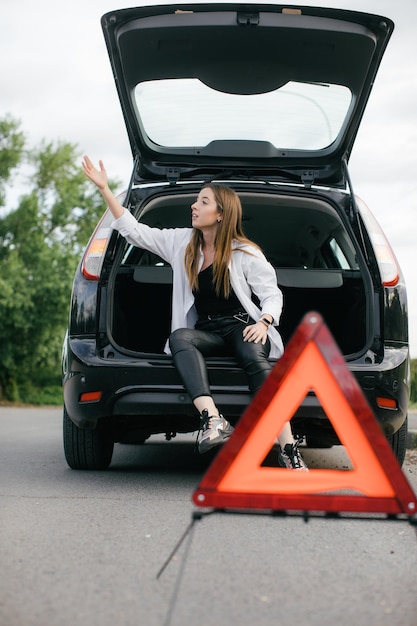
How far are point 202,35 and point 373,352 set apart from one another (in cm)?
198

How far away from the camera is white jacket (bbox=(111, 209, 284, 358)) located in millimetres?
5016

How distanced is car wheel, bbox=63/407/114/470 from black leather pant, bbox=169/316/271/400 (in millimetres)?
871

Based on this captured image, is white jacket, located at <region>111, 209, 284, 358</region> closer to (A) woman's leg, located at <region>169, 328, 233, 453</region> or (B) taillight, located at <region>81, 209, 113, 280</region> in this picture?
(B) taillight, located at <region>81, 209, 113, 280</region>

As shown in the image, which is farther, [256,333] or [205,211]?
[205,211]

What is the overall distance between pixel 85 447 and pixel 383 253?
2118 mm

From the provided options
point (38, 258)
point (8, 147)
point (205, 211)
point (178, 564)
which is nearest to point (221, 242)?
point (205, 211)

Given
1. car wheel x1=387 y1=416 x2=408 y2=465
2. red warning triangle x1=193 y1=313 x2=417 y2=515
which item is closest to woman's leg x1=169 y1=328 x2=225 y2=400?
car wheel x1=387 y1=416 x2=408 y2=465

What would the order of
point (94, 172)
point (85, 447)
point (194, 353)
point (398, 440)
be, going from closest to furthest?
point (194, 353)
point (94, 172)
point (398, 440)
point (85, 447)

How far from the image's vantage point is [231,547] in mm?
3408

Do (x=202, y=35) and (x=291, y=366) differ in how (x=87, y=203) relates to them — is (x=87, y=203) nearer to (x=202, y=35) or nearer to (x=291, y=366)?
(x=202, y=35)

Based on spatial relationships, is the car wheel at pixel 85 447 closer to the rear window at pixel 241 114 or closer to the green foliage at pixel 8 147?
the rear window at pixel 241 114

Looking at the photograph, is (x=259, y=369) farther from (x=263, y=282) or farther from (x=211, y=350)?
(x=263, y=282)

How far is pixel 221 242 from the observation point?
5.15 meters

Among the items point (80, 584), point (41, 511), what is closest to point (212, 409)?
point (41, 511)
